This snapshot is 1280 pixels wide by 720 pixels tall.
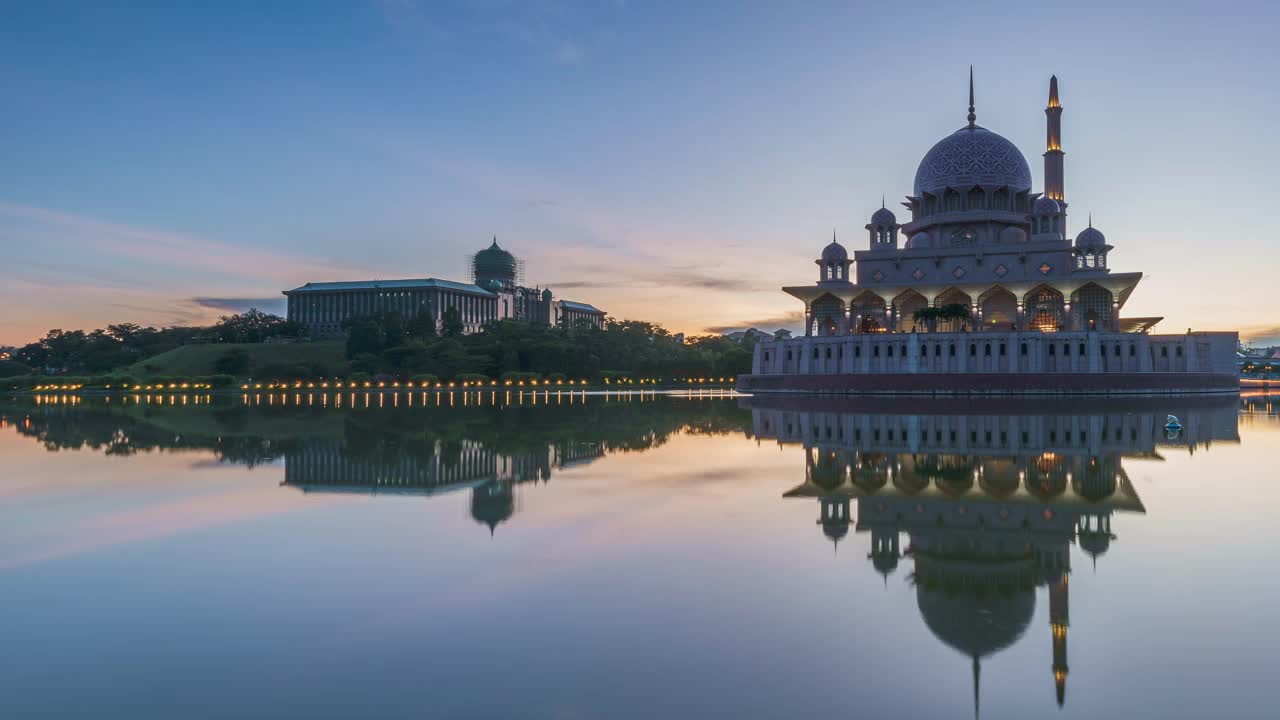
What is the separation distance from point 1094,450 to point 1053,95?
7233 centimetres

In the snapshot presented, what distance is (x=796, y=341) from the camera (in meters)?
72.0

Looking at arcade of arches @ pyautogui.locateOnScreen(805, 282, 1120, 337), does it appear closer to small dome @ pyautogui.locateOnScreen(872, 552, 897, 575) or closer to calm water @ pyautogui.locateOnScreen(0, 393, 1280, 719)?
calm water @ pyautogui.locateOnScreen(0, 393, 1280, 719)

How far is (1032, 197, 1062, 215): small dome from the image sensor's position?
74.8 meters

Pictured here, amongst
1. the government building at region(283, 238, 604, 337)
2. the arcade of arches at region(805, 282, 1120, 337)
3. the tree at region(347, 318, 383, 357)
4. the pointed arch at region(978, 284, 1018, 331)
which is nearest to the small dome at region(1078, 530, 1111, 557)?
the arcade of arches at region(805, 282, 1120, 337)

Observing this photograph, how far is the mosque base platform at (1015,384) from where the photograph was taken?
195 ft

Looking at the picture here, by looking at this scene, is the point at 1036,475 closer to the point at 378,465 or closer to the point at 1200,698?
the point at 1200,698

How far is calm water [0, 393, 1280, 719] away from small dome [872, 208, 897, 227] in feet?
208

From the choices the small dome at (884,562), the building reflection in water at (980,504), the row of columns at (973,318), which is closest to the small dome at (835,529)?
the building reflection in water at (980,504)

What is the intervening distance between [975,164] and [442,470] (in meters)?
70.4

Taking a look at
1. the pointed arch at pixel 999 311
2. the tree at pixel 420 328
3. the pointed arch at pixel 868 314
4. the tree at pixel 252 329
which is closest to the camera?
the pointed arch at pixel 999 311

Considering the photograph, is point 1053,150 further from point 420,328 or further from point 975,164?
point 420,328

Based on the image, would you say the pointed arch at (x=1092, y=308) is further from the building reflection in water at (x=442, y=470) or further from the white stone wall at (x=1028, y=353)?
the building reflection in water at (x=442, y=470)

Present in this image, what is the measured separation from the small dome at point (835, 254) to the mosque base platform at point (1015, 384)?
14.7 metres

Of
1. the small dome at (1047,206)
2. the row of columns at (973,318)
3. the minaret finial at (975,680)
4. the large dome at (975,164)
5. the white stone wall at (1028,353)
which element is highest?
the large dome at (975,164)
